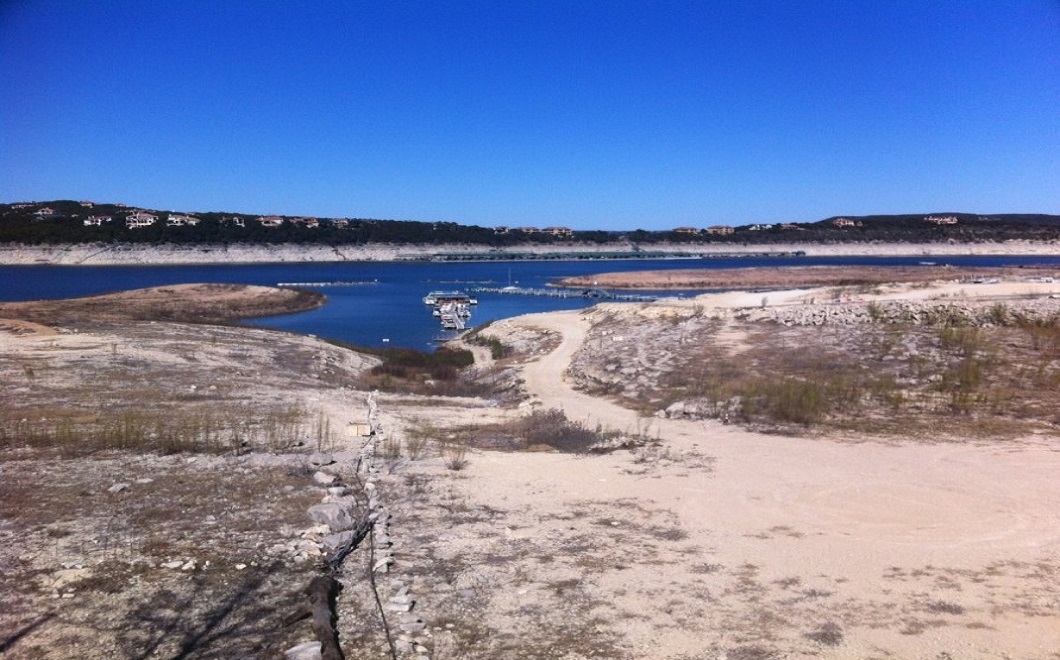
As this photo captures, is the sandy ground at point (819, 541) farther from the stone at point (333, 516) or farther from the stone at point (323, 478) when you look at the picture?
the stone at point (323, 478)

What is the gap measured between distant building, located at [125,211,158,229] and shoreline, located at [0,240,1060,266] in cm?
1457

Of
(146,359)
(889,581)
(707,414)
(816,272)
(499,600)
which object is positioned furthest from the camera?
(816,272)

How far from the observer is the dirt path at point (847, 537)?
6.64m

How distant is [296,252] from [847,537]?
167178 mm

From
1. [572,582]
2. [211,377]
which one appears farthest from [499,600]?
[211,377]

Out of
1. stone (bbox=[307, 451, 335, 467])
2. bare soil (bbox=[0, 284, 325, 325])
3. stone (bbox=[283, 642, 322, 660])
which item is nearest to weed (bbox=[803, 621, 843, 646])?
stone (bbox=[283, 642, 322, 660])

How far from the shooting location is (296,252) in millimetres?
165250

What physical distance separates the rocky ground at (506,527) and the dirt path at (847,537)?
Answer: 40 millimetres

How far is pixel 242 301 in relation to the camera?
62656mm

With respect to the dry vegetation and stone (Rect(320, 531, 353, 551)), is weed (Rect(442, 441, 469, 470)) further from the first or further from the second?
the dry vegetation

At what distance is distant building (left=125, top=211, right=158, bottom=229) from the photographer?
153150mm

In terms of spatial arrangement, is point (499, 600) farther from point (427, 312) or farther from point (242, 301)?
point (242, 301)

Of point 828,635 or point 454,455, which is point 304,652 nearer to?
point 828,635

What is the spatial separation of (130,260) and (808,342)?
139 m
